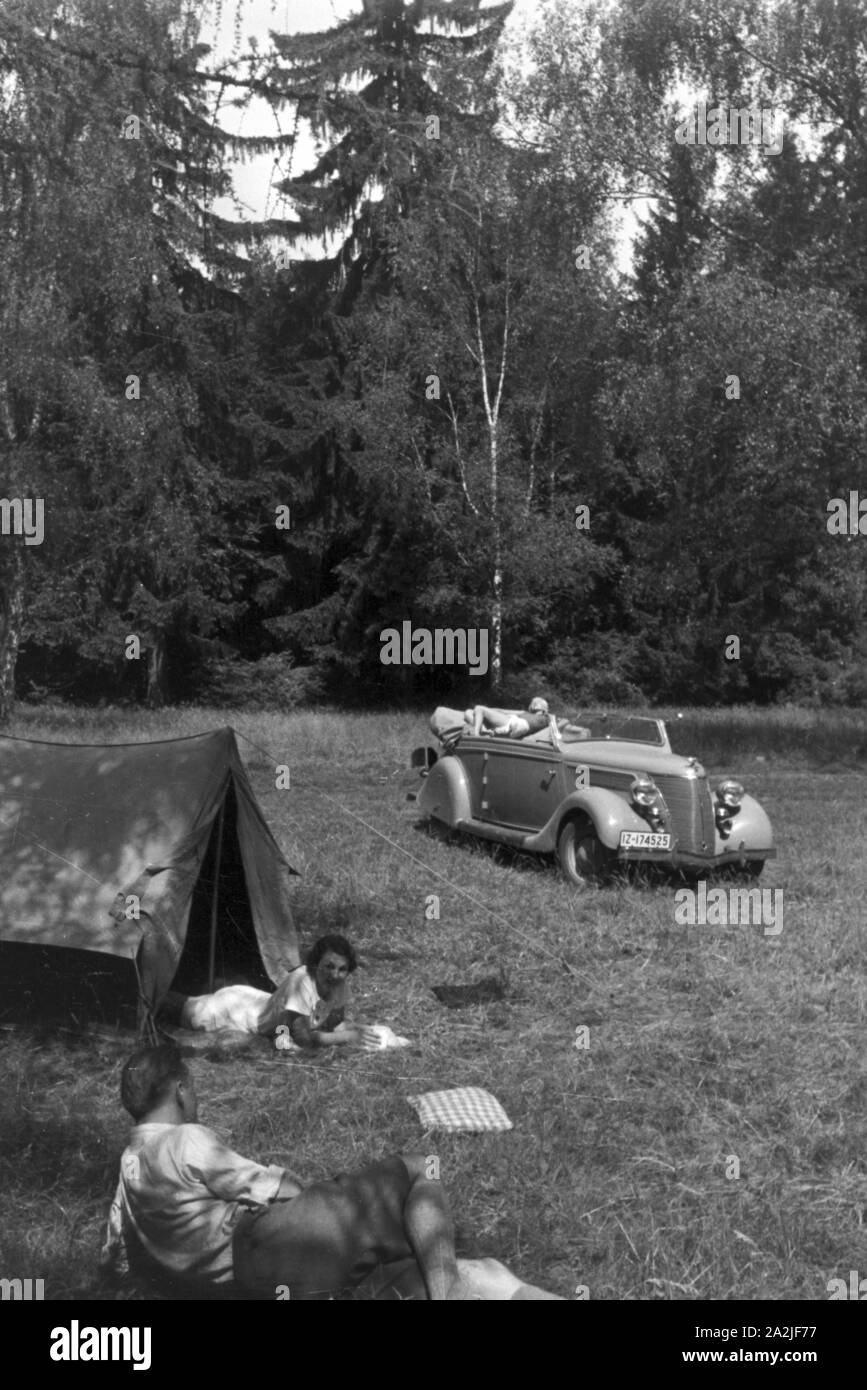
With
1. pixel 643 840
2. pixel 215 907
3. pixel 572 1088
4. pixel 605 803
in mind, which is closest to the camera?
pixel 572 1088

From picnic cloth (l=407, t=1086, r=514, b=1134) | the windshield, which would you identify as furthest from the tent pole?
the windshield

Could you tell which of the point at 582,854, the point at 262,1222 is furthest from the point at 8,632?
the point at 262,1222

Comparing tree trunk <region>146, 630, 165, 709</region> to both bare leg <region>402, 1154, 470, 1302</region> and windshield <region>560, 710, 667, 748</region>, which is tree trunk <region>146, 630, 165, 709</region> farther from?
bare leg <region>402, 1154, 470, 1302</region>

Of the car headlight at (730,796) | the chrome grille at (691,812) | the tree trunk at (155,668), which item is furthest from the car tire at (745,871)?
the tree trunk at (155,668)

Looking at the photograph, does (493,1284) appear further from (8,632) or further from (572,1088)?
(8,632)

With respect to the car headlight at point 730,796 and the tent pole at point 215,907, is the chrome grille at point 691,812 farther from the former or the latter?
the tent pole at point 215,907

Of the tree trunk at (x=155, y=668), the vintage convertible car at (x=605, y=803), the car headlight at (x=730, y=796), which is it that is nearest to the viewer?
the vintage convertible car at (x=605, y=803)

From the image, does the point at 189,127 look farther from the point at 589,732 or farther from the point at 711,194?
the point at 711,194

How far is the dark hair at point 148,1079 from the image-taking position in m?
4.53

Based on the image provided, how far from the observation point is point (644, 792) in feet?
36.9

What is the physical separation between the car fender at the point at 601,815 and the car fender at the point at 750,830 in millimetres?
744

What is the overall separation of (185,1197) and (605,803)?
7130mm

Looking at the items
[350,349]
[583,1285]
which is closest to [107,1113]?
[583,1285]

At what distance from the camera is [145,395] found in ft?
82.2
